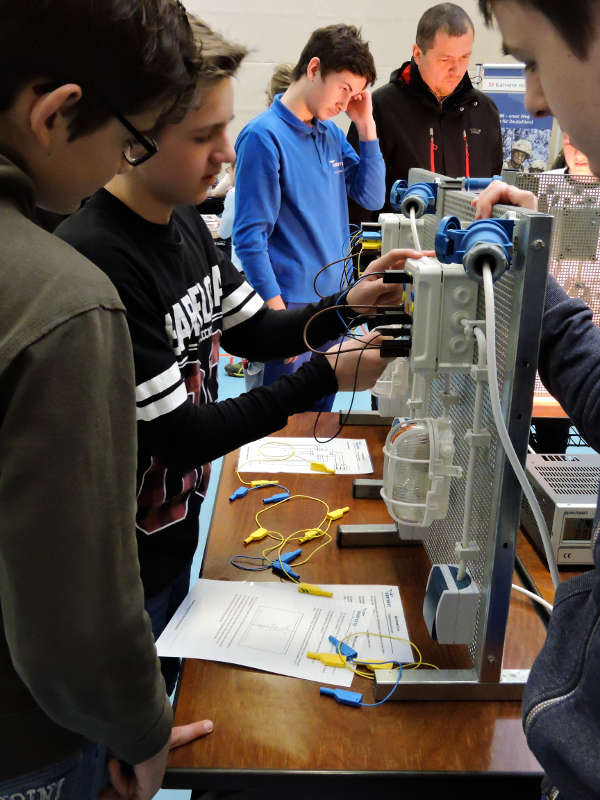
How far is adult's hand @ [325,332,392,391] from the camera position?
3.91 feet

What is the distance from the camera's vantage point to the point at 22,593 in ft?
1.89

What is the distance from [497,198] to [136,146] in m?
0.53

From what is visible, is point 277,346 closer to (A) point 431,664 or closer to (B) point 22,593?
(A) point 431,664

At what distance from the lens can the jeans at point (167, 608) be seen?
3.91 ft

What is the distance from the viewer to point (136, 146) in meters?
0.68

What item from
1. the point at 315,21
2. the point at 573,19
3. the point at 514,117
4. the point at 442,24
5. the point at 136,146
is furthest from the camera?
the point at 315,21

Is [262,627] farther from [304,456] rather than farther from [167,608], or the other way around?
[304,456]

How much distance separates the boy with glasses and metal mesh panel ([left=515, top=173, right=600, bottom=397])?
3.39 feet

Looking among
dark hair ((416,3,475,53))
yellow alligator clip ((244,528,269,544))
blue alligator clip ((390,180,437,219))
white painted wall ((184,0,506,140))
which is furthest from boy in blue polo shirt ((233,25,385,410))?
white painted wall ((184,0,506,140))

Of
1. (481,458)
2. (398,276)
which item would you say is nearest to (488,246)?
(398,276)

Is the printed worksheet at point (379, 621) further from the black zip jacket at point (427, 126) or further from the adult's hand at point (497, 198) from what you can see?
the black zip jacket at point (427, 126)

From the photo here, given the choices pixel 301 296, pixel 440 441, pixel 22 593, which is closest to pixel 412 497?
pixel 440 441

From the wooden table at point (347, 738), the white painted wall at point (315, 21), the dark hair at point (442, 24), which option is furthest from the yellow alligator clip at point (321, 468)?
the white painted wall at point (315, 21)

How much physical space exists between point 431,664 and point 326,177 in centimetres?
196
